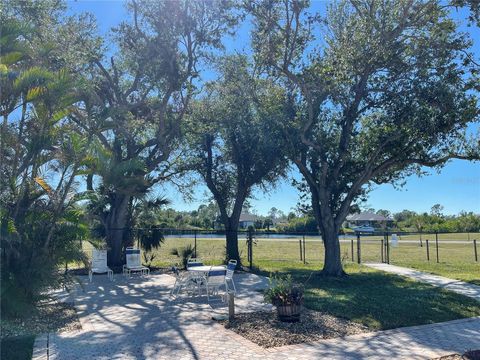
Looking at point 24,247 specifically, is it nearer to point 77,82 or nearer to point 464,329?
point 77,82

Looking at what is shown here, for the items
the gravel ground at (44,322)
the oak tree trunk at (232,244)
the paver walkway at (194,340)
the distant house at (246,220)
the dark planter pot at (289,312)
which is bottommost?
the paver walkway at (194,340)

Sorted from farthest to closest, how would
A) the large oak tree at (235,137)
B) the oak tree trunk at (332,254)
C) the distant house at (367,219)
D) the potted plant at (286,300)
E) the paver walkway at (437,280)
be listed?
the distant house at (367,219), the large oak tree at (235,137), the oak tree trunk at (332,254), the paver walkway at (437,280), the potted plant at (286,300)

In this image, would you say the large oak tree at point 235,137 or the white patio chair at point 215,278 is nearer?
the white patio chair at point 215,278

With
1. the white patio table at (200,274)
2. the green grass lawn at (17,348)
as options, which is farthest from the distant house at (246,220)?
the green grass lawn at (17,348)

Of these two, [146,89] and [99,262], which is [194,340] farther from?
[146,89]

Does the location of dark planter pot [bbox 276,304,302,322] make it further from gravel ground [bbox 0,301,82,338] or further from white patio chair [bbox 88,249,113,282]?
white patio chair [bbox 88,249,113,282]

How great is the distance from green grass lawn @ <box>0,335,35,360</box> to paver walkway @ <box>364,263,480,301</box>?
10107mm

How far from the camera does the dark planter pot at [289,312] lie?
26.9 feet

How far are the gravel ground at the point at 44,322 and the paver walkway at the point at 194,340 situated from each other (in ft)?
0.83

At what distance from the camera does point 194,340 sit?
7.27 metres

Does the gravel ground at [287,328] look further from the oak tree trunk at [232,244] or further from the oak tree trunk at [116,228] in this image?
the oak tree trunk at [116,228]

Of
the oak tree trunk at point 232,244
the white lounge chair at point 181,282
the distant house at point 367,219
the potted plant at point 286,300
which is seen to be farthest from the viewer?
the distant house at point 367,219

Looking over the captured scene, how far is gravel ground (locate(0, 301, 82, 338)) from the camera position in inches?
294

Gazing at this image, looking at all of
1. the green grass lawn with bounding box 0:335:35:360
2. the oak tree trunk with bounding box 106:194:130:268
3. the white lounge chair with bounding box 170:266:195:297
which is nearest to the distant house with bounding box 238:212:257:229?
the oak tree trunk with bounding box 106:194:130:268
